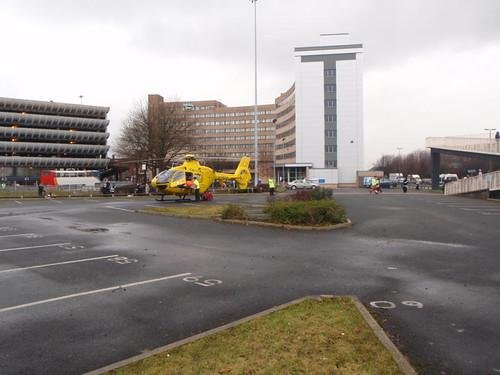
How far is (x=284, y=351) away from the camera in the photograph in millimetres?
4219

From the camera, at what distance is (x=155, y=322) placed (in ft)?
17.4

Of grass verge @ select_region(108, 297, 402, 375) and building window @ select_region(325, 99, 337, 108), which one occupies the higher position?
building window @ select_region(325, 99, 337, 108)

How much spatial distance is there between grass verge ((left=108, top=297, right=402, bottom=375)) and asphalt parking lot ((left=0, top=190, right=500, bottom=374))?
1.36 ft

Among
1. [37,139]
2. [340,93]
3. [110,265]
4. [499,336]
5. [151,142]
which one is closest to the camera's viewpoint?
[499,336]

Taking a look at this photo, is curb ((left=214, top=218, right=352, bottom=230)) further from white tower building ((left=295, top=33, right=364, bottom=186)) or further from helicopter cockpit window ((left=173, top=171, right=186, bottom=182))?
white tower building ((left=295, top=33, right=364, bottom=186))

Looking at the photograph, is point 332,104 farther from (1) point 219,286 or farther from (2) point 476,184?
(1) point 219,286

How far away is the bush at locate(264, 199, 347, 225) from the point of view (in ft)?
48.1

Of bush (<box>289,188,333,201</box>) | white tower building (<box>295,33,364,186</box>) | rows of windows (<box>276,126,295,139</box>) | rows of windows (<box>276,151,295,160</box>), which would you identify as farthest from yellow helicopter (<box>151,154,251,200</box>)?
rows of windows (<box>276,126,295,139</box>)

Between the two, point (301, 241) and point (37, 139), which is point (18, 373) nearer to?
point (301, 241)

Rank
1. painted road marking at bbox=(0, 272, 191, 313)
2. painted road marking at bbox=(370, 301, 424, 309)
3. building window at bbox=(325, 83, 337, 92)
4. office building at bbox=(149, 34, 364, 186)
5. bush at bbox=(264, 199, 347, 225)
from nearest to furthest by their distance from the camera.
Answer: painted road marking at bbox=(370, 301, 424, 309) → painted road marking at bbox=(0, 272, 191, 313) → bush at bbox=(264, 199, 347, 225) → office building at bbox=(149, 34, 364, 186) → building window at bbox=(325, 83, 337, 92)

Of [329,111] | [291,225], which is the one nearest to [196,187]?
[291,225]

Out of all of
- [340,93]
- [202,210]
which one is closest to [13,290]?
[202,210]

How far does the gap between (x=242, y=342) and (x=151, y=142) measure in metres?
49.1

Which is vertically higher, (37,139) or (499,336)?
(37,139)
